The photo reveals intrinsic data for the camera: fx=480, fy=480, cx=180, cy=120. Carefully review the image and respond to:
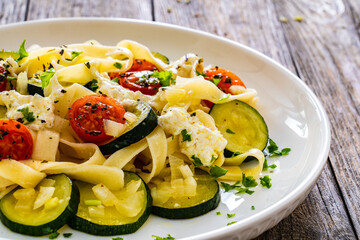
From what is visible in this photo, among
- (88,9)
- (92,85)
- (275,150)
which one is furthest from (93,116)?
(88,9)

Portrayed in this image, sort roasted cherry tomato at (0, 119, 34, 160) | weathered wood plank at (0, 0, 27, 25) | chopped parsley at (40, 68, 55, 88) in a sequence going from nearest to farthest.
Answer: roasted cherry tomato at (0, 119, 34, 160) → chopped parsley at (40, 68, 55, 88) → weathered wood plank at (0, 0, 27, 25)

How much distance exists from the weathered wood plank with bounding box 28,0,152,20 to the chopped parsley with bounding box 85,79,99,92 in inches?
143

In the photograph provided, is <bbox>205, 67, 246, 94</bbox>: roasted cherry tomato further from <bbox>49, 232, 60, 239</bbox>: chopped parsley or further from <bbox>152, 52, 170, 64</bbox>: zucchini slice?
<bbox>49, 232, 60, 239</bbox>: chopped parsley

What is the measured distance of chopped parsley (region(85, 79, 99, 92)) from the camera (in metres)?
5.19

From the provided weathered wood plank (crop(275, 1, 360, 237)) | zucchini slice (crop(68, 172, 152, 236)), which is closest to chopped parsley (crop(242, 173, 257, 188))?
zucchini slice (crop(68, 172, 152, 236))

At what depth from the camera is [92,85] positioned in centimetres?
523

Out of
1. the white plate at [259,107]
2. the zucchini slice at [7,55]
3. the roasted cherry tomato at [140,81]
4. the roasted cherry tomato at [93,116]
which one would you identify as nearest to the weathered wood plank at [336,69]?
the white plate at [259,107]

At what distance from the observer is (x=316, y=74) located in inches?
306

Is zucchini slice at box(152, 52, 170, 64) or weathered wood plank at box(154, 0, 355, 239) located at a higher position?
zucchini slice at box(152, 52, 170, 64)

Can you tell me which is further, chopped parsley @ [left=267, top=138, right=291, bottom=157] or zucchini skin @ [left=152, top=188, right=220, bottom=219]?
chopped parsley @ [left=267, top=138, right=291, bottom=157]

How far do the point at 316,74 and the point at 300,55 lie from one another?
2.03 feet

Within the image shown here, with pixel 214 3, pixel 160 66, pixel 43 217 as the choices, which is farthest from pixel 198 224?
pixel 214 3

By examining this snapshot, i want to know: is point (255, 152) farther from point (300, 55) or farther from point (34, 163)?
point (300, 55)

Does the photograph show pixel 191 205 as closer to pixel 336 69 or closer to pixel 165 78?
pixel 165 78
